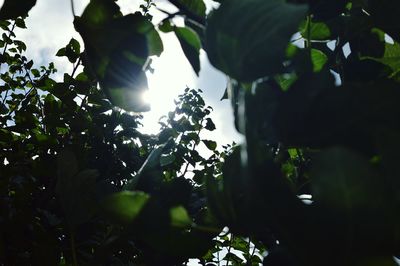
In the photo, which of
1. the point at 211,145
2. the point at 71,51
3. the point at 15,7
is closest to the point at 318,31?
the point at 15,7

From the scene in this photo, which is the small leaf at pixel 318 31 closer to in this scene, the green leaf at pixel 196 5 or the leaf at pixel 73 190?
the green leaf at pixel 196 5

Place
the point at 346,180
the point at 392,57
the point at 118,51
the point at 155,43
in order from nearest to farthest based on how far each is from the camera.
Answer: the point at 346,180 < the point at 118,51 < the point at 155,43 < the point at 392,57

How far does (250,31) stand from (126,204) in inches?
7.6

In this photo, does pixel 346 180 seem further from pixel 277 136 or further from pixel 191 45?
pixel 191 45

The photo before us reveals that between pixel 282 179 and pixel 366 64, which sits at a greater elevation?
pixel 366 64

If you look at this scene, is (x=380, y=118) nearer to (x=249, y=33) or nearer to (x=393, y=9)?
(x=249, y=33)

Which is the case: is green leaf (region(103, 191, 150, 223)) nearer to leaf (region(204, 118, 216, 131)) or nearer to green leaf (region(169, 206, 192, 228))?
green leaf (region(169, 206, 192, 228))

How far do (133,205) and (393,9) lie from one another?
2.11 feet

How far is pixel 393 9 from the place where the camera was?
2.59ft

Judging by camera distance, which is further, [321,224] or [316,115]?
[316,115]

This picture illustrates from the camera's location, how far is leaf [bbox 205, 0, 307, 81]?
388 millimetres

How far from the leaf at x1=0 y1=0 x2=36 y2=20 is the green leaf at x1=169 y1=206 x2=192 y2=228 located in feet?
1.70

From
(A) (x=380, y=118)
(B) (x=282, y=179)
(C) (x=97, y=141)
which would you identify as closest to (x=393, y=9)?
(A) (x=380, y=118)

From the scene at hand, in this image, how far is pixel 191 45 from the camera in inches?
24.3
